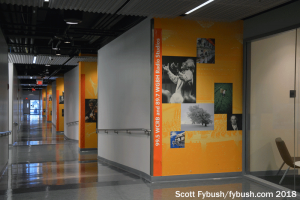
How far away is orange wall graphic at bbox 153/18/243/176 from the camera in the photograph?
279 inches

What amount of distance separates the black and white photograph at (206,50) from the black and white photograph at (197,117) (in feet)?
3.33

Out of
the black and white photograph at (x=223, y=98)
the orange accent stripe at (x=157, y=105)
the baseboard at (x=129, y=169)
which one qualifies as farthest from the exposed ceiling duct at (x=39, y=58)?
the black and white photograph at (x=223, y=98)

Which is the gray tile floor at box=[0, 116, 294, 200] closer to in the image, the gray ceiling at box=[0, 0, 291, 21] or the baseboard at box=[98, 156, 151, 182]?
the baseboard at box=[98, 156, 151, 182]

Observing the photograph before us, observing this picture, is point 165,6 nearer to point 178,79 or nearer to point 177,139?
point 178,79

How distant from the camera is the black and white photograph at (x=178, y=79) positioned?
705 centimetres

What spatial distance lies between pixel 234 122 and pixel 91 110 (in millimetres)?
7197

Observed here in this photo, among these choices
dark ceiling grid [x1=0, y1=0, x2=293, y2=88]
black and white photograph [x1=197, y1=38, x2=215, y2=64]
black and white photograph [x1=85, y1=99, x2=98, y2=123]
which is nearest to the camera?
dark ceiling grid [x1=0, y1=0, x2=293, y2=88]

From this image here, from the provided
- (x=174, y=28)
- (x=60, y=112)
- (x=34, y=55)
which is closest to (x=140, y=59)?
(x=174, y=28)

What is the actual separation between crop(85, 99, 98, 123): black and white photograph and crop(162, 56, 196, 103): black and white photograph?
6.74 m

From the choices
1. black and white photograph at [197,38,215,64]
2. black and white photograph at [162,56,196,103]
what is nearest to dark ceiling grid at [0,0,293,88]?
black and white photograph at [197,38,215,64]

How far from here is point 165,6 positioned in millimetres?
6086

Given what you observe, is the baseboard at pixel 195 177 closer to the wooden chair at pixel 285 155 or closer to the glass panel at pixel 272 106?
the glass panel at pixel 272 106

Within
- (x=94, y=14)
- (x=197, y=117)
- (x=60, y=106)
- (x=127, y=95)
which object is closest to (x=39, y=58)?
(x=94, y=14)

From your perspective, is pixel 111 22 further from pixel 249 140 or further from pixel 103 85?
pixel 249 140
